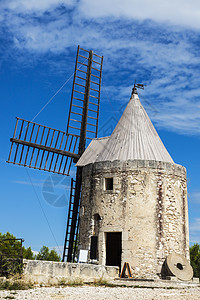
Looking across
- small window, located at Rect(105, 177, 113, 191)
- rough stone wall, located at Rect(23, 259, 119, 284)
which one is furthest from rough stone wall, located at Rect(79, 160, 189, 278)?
rough stone wall, located at Rect(23, 259, 119, 284)

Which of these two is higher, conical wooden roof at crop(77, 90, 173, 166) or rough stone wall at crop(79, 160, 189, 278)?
conical wooden roof at crop(77, 90, 173, 166)

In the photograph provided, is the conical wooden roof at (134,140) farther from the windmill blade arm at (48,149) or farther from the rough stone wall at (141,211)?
the windmill blade arm at (48,149)

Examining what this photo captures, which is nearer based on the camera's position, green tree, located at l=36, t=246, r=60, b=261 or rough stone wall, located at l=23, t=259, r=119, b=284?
rough stone wall, located at l=23, t=259, r=119, b=284

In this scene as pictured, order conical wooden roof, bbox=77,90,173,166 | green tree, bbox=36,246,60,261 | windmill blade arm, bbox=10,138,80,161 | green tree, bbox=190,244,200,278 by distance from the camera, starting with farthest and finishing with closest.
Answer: green tree, bbox=36,246,60,261 → green tree, bbox=190,244,200,278 → windmill blade arm, bbox=10,138,80,161 → conical wooden roof, bbox=77,90,173,166

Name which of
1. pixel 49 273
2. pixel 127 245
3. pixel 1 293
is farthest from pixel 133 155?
pixel 1 293

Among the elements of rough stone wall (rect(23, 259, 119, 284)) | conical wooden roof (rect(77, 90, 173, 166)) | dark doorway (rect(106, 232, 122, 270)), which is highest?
conical wooden roof (rect(77, 90, 173, 166))

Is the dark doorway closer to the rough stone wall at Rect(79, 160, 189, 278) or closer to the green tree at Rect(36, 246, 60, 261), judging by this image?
the rough stone wall at Rect(79, 160, 189, 278)

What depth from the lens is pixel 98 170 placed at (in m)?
13.2

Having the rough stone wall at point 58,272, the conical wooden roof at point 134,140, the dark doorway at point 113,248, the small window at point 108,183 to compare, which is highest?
the conical wooden roof at point 134,140

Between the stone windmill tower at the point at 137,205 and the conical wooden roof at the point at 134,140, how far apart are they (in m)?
0.04

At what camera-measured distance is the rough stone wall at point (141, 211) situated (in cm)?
1176

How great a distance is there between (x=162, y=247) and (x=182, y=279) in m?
1.13

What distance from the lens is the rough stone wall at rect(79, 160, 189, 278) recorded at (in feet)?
38.6

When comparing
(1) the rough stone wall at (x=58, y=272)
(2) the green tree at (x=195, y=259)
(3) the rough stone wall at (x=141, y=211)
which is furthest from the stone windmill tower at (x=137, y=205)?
(2) the green tree at (x=195, y=259)
